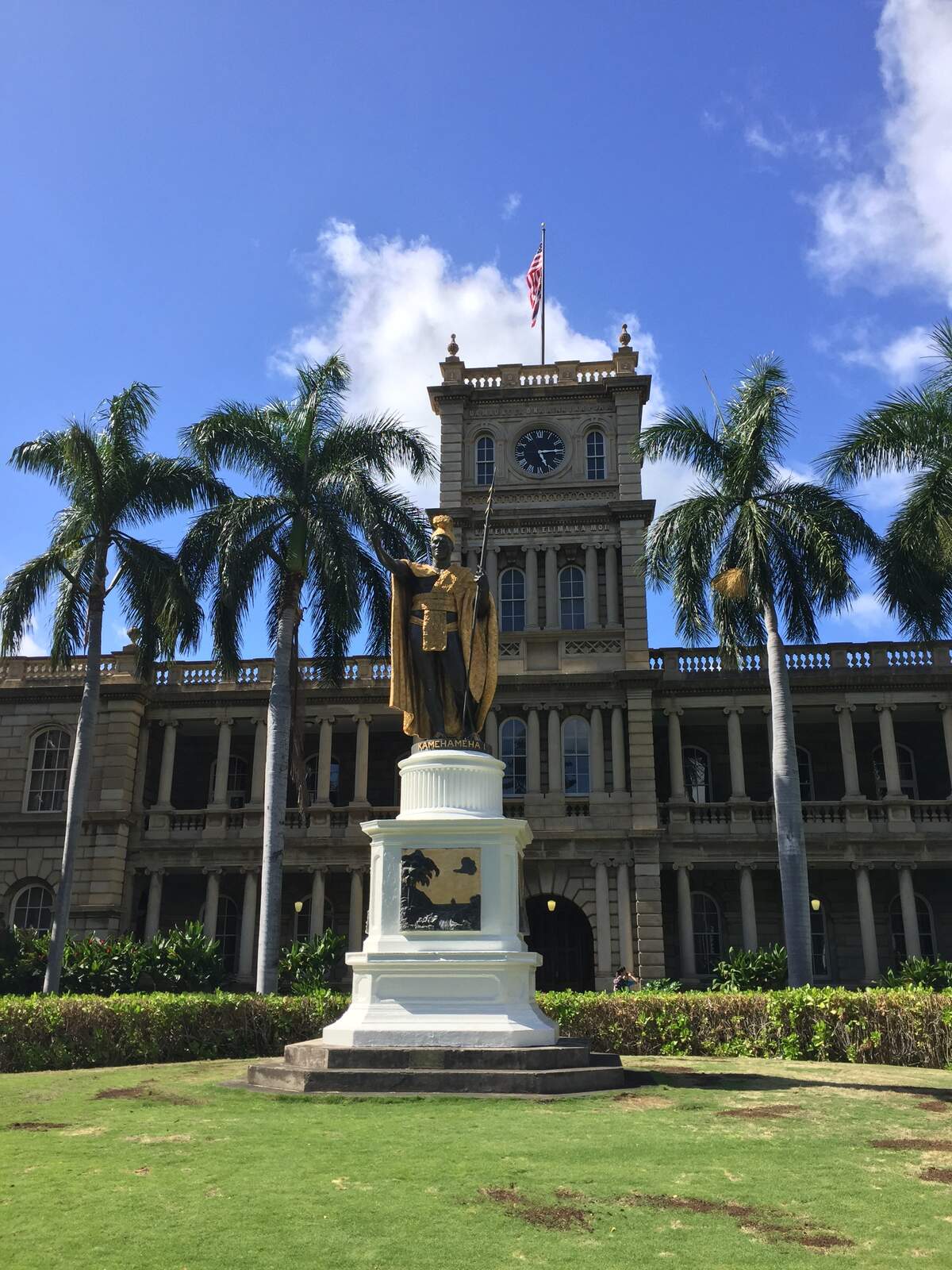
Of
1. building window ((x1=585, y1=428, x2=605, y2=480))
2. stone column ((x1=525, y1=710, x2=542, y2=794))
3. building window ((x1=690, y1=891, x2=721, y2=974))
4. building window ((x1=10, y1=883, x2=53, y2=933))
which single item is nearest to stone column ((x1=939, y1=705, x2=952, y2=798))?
building window ((x1=690, y1=891, x2=721, y2=974))

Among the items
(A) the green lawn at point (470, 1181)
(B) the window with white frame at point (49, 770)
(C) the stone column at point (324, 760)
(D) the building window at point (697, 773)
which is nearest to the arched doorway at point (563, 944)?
(D) the building window at point (697, 773)

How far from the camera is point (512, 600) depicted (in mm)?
33531

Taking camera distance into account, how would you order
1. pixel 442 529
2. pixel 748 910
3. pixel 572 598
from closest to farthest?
1. pixel 442 529
2. pixel 748 910
3. pixel 572 598

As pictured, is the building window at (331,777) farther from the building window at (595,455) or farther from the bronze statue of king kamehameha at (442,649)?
the bronze statue of king kamehameha at (442,649)

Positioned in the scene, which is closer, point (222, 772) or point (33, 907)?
point (33, 907)

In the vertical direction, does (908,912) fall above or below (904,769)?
below

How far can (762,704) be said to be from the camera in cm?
3188

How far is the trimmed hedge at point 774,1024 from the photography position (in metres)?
14.2

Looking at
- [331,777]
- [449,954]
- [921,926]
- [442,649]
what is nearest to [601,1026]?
[449,954]

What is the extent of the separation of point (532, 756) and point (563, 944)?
5.14 metres

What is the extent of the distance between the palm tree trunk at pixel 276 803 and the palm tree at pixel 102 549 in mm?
1918

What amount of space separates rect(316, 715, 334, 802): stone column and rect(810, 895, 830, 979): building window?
44.7ft

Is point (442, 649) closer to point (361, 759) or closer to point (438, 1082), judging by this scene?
point (438, 1082)

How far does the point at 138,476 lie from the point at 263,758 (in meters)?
10.7
